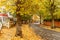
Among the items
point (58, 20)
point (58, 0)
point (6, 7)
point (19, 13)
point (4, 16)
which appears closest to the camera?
point (6, 7)

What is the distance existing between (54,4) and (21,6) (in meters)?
19.3

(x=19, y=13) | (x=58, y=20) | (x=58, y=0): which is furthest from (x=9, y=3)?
(x=58, y=20)

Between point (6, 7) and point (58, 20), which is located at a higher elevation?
point (6, 7)

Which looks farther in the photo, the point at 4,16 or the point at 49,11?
the point at 4,16

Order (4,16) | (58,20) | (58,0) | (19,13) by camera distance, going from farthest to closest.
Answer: (4,16) → (58,20) → (58,0) → (19,13)

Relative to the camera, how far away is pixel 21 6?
69.1ft

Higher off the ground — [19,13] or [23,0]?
[23,0]

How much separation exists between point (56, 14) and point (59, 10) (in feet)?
5.27

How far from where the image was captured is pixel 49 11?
4050cm

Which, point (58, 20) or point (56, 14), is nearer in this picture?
point (56, 14)

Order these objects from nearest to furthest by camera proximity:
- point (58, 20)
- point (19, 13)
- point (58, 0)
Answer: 1. point (19, 13)
2. point (58, 0)
3. point (58, 20)

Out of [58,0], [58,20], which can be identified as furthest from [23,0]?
[58,20]

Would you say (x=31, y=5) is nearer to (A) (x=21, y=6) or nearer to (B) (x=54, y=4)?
(A) (x=21, y=6)

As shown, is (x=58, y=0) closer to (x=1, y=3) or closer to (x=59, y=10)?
(x=59, y=10)
